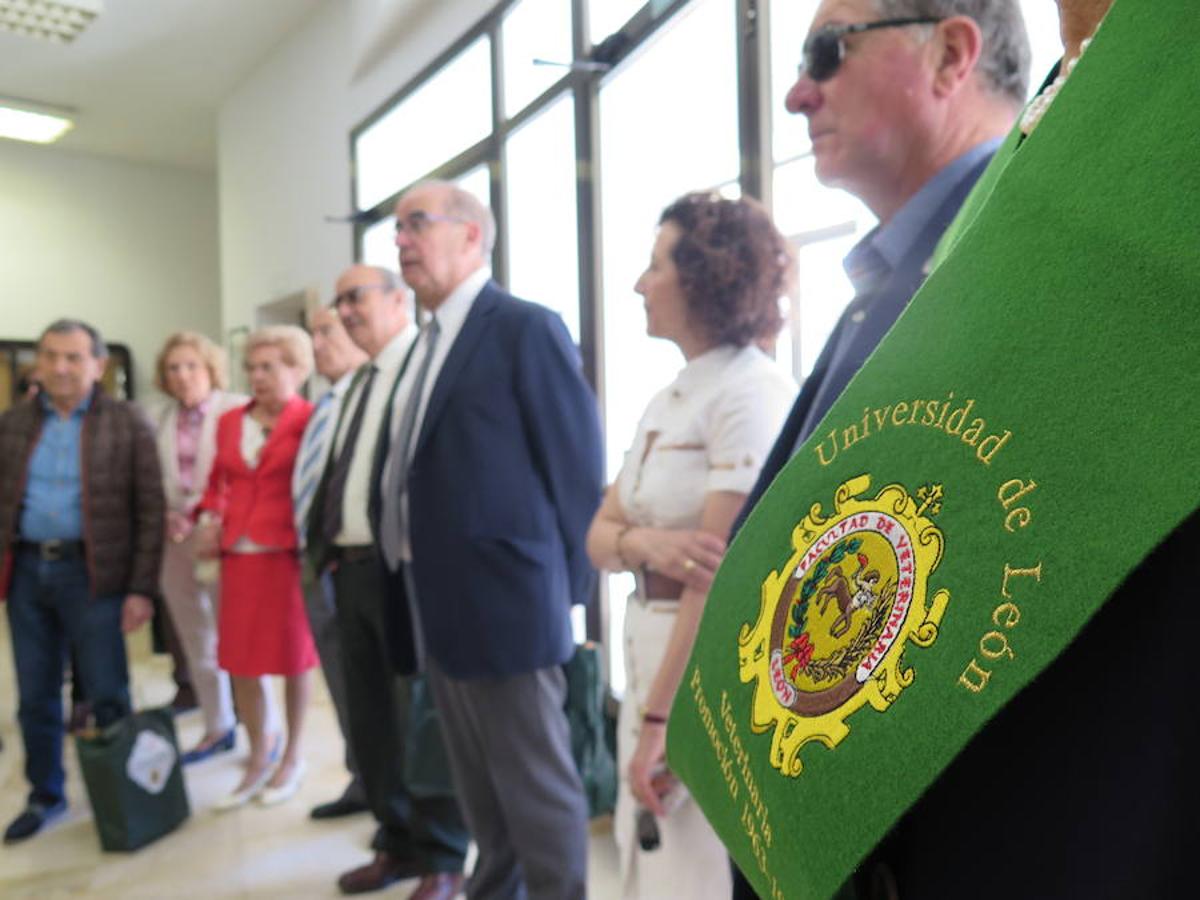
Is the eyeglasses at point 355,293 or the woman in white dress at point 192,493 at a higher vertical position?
the eyeglasses at point 355,293

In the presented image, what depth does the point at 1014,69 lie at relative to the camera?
2.82 ft

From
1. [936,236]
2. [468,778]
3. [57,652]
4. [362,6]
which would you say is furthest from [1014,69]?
[362,6]

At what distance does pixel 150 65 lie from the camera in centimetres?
680

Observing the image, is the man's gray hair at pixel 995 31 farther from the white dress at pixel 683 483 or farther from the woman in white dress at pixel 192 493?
the woman in white dress at pixel 192 493

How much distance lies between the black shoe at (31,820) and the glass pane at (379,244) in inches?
129

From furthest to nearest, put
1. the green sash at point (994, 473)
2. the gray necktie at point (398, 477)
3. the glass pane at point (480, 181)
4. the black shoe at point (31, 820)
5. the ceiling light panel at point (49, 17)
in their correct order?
the ceiling light panel at point (49, 17) → the glass pane at point (480, 181) → the black shoe at point (31, 820) → the gray necktie at point (398, 477) → the green sash at point (994, 473)

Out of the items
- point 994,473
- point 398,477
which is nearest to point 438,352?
point 398,477

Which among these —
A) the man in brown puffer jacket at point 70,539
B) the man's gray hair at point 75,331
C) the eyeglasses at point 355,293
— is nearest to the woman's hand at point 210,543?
the man in brown puffer jacket at point 70,539

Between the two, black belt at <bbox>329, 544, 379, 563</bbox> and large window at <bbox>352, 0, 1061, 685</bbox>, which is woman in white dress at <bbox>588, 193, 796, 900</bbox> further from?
black belt at <bbox>329, 544, 379, 563</bbox>

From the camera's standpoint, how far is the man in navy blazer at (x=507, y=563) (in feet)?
6.02

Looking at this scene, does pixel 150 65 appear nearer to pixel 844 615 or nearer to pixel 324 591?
pixel 324 591

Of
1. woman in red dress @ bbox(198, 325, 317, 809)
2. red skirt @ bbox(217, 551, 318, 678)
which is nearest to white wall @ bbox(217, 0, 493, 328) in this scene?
woman in red dress @ bbox(198, 325, 317, 809)

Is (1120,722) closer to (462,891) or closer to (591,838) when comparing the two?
(462,891)

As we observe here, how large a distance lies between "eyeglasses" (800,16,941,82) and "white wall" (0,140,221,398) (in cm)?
893
